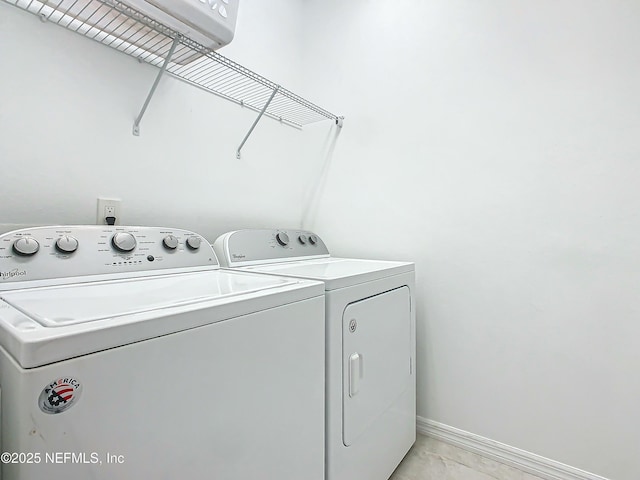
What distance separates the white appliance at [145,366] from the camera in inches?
18.2

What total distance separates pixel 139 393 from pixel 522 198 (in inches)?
61.9

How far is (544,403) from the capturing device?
1397 mm

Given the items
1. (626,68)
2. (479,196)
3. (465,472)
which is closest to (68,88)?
(479,196)

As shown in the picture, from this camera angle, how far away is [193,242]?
1268 millimetres

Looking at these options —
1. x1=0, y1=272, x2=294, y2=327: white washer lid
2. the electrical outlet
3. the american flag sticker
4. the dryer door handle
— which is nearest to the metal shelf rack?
the electrical outlet

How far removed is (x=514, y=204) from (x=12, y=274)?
5.92 ft

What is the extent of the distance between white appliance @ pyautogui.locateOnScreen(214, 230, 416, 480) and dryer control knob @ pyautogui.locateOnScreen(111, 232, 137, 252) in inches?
14.4

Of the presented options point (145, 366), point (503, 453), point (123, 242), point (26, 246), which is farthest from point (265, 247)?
point (503, 453)

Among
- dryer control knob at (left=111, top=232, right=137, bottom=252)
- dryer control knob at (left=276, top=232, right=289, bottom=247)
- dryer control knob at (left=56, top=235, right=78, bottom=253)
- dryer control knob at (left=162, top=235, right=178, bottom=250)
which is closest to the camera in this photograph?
dryer control knob at (left=56, top=235, right=78, bottom=253)

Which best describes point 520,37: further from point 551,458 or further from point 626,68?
point 551,458

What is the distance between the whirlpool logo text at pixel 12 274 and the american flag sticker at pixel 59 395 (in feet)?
1.86

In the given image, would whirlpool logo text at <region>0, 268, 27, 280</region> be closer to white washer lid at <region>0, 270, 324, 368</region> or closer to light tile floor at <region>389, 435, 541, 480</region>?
white washer lid at <region>0, 270, 324, 368</region>

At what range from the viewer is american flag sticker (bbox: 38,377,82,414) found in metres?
0.45

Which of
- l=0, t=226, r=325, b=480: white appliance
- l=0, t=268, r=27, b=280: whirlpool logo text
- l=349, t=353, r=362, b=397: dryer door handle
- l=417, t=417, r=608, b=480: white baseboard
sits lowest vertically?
l=417, t=417, r=608, b=480: white baseboard
